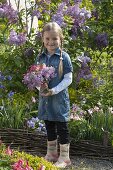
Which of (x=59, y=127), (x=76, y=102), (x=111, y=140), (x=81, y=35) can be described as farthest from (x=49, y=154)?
(x=81, y=35)

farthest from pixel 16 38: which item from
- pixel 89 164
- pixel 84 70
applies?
pixel 89 164

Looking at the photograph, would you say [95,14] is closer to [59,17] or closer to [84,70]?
[84,70]

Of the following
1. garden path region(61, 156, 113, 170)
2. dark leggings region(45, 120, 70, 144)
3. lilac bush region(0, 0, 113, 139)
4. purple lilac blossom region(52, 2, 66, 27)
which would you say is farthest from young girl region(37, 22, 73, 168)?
purple lilac blossom region(52, 2, 66, 27)

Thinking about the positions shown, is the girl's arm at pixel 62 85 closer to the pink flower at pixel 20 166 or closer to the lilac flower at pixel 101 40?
the pink flower at pixel 20 166

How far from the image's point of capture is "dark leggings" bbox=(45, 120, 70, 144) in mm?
5238

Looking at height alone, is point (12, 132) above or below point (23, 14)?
below

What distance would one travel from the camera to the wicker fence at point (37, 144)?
558 cm

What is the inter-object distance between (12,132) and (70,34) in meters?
1.85

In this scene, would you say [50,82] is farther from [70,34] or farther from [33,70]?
[70,34]

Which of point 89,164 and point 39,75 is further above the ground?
point 39,75

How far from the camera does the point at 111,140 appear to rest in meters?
5.55

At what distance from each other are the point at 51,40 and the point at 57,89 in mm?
491

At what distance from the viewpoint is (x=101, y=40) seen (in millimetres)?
7117

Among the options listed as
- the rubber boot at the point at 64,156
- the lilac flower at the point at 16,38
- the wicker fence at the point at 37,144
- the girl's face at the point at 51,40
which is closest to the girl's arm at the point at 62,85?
the girl's face at the point at 51,40
